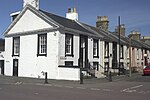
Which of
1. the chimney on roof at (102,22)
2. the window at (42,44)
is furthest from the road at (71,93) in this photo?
the chimney on roof at (102,22)

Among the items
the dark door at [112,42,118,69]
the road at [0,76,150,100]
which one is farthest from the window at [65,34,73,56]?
the dark door at [112,42,118,69]

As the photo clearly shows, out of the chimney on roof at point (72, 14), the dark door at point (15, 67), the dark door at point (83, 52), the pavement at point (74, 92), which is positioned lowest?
the pavement at point (74, 92)

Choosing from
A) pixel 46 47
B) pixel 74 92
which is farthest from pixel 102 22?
pixel 74 92

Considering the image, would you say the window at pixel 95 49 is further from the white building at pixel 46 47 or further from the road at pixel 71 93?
the road at pixel 71 93

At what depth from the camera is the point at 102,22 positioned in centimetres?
4591

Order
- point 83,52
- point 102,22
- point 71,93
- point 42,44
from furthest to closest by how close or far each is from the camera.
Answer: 1. point 102,22
2. point 83,52
3. point 42,44
4. point 71,93

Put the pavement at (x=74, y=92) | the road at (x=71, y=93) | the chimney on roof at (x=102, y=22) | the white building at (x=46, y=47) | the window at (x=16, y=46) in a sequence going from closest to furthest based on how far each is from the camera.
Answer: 1. the road at (x=71, y=93)
2. the pavement at (x=74, y=92)
3. the white building at (x=46, y=47)
4. the window at (x=16, y=46)
5. the chimney on roof at (x=102, y=22)

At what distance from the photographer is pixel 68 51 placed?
90.5 ft

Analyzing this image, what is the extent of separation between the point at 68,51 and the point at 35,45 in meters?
4.03

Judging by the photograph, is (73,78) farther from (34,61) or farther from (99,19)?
(99,19)

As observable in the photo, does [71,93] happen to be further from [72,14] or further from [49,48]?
[72,14]

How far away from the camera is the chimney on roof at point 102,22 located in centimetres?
4522

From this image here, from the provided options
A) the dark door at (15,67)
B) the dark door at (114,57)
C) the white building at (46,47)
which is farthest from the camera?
the dark door at (114,57)

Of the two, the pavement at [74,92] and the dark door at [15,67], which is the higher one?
the dark door at [15,67]
